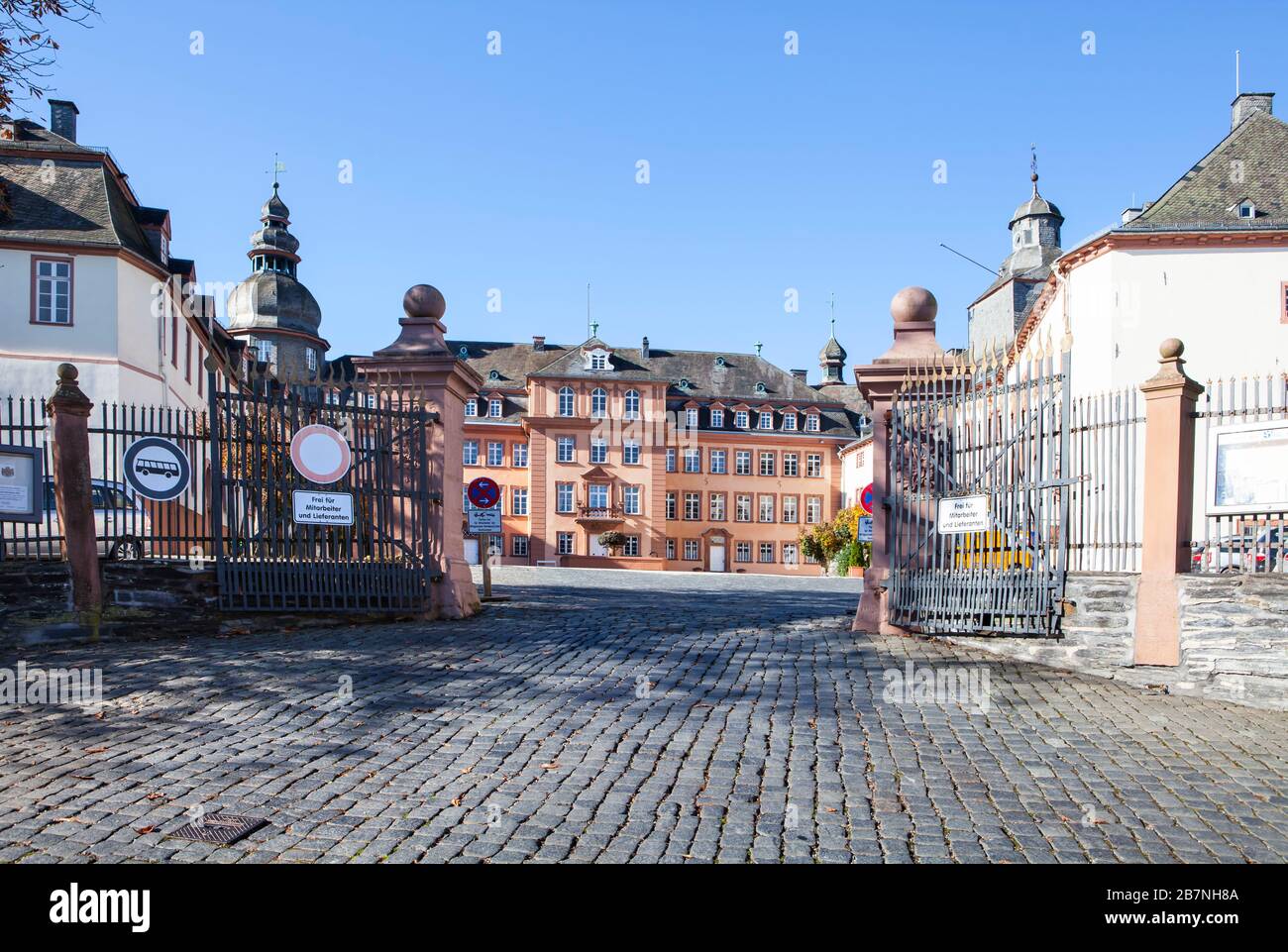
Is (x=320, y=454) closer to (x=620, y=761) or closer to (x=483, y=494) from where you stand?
(x=483, y=494)

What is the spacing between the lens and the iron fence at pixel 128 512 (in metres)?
10.2

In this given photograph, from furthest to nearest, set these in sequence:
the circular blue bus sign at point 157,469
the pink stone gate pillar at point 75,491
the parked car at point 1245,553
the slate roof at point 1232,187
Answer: the slate roof at point 1232,187
the circular blue bus sign at point 157,469
the pink stone gate pillar at point 75,491
the parked car at point 1245,553

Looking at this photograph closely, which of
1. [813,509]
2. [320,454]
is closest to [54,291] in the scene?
[320,454]

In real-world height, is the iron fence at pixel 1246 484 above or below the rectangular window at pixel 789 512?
above

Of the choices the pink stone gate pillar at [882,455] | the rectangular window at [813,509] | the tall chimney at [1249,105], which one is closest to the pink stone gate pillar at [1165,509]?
the pink stone gate pillar at [882,455]

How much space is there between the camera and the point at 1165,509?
28.9 feet

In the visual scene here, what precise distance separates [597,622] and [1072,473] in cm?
511

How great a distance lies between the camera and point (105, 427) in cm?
1044

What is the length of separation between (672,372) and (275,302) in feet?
81.6

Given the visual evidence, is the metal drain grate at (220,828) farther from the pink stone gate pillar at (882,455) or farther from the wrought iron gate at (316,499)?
the pink stone gate pillar at (882,455)

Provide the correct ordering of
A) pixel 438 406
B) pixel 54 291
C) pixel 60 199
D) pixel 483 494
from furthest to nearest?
pixel 60 199 < pixel 54 291 < pixel 483 494 < pixel 438 406

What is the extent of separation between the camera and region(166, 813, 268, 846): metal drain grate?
4605mm

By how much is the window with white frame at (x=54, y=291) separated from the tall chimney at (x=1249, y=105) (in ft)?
128
